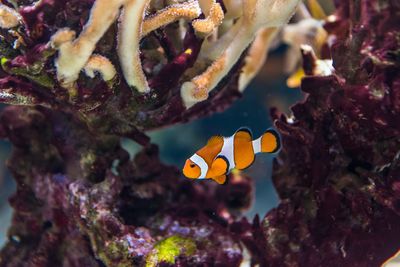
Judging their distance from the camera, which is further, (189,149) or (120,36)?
(189,149)

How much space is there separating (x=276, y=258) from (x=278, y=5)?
60.0 inches

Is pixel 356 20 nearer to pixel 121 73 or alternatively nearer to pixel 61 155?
pixel 121 73

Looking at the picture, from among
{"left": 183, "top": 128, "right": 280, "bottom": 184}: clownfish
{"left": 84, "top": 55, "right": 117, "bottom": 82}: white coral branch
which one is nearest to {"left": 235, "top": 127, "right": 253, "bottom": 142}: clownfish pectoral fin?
{"left": 183, "top": 128, "right": 280, "bottom": 184}: clownfish

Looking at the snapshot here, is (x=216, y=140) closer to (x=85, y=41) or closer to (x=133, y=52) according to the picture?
(x=133, y=52)

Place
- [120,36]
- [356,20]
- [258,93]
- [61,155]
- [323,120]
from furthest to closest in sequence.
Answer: [258,93] → [61,155] → [356,20] → [323,120] → [120,36]

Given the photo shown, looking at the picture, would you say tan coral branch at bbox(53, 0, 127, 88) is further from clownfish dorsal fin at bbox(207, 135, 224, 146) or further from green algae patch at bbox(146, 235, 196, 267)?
green algae patch at bbox(146, 235, 196, 267)

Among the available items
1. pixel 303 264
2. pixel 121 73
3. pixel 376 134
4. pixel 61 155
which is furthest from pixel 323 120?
pixel 61 155

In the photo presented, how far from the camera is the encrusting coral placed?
2260 mm

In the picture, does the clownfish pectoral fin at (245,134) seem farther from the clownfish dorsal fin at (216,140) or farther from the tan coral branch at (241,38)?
the tan coral branch at (241,38)

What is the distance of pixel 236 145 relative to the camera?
7.64 ft

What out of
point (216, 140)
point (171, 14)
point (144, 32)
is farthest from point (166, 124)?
point (171, 14)

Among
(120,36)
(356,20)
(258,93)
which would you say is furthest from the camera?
(258,93)

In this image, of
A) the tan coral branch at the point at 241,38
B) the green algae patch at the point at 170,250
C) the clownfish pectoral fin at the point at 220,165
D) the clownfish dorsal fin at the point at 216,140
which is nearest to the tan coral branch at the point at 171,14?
the tan coral branch at the point at 241,38

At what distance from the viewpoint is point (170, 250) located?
2646mm
